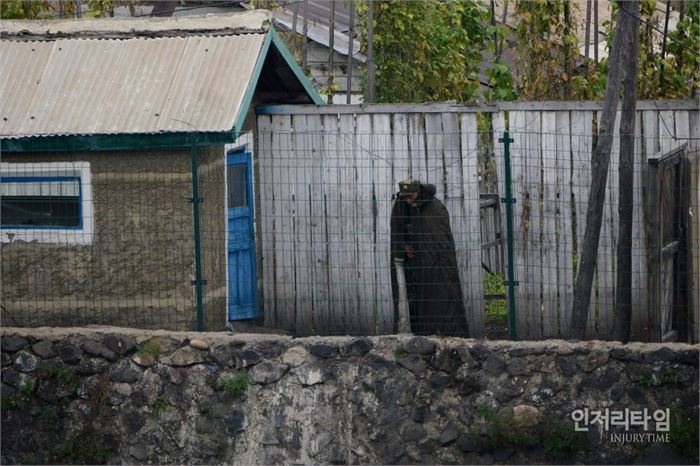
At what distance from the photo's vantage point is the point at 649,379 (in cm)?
958

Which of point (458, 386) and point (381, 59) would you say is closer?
point (458, 386)

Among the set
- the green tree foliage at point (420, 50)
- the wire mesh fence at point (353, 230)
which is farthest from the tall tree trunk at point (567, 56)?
the wire mesh fence at point (353, 230)

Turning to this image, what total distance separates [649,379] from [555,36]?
22.6 feet

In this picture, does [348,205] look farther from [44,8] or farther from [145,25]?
[44,8]


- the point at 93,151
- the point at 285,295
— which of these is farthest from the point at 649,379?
the point at 93,151

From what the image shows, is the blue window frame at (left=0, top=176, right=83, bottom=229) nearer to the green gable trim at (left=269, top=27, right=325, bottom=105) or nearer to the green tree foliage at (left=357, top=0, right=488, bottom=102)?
the green gable trim at (left=269, top=27, right=325, bottom=105)

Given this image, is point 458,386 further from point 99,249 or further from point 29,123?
point 29,123

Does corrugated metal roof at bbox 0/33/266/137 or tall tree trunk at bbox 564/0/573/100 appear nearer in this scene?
corrugated metal roof at bbox 0/33/266/137

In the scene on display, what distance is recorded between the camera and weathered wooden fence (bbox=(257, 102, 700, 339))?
1108 cm

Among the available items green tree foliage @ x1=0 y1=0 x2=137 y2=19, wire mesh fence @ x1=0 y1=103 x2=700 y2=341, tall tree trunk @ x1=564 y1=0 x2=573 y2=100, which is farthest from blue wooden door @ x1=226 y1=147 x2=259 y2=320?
tall tree trunk @ x1=564 y1=0 x2=573 y2=100

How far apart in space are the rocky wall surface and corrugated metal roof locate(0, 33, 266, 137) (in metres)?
2.01

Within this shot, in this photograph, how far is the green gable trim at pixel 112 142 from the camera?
10.4 meters

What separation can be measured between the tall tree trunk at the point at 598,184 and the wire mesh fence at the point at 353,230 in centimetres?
58

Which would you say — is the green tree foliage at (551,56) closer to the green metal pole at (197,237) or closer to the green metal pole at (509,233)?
the green metal pole at (509,233)
